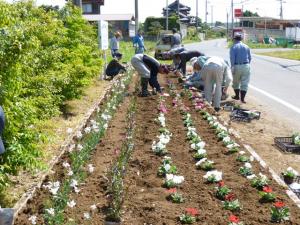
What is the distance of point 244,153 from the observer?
6.48 m

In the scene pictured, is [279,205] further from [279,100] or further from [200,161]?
[279,100]

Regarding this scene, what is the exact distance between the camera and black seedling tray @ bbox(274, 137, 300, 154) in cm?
734

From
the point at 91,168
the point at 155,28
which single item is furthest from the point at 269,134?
the point at 155,28

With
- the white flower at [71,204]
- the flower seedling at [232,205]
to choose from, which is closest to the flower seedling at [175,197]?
the flower seedling at [232,205]

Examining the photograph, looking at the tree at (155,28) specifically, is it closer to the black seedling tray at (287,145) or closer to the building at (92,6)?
the building at (92,6)

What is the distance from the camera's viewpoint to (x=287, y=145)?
24.3ft

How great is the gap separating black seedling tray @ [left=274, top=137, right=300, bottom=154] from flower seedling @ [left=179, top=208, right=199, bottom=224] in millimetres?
3418

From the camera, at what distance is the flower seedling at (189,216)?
4.27 m

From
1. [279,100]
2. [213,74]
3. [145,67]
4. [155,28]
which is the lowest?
[279,100]

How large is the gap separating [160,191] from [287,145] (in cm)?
313

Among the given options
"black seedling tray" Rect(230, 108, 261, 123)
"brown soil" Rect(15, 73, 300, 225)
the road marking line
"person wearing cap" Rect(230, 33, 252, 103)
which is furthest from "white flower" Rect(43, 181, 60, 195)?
"person wearing cap" Rect(230, 33, 252, 103)

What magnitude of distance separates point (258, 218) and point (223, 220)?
0.35 metres

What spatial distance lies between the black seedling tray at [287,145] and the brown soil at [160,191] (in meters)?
1.09

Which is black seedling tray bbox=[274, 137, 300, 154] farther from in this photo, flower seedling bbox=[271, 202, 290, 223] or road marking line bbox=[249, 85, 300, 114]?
road marking line bbox=[249, 85, 300, 114]
